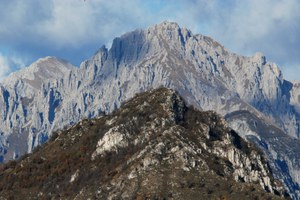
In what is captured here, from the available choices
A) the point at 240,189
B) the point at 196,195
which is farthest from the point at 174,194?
the point at 240,189

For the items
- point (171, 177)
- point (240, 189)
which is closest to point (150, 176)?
point (171, 177)

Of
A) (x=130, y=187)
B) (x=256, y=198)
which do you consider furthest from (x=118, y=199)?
(x=256, y=198)

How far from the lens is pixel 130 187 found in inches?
7707

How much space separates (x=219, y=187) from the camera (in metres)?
197

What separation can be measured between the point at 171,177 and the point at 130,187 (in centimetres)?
1091

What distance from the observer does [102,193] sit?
198 meters

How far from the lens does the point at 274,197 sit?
197m

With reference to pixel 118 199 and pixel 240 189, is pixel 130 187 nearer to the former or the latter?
pixel 118 199

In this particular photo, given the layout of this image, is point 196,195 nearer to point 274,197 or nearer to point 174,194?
point 174,194

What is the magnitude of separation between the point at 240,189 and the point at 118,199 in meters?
30.2

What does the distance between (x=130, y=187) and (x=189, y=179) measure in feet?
48.7

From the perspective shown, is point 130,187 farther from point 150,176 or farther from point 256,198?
point 256,198

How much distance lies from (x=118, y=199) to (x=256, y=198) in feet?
108

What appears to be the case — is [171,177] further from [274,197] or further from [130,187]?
[274,197]
